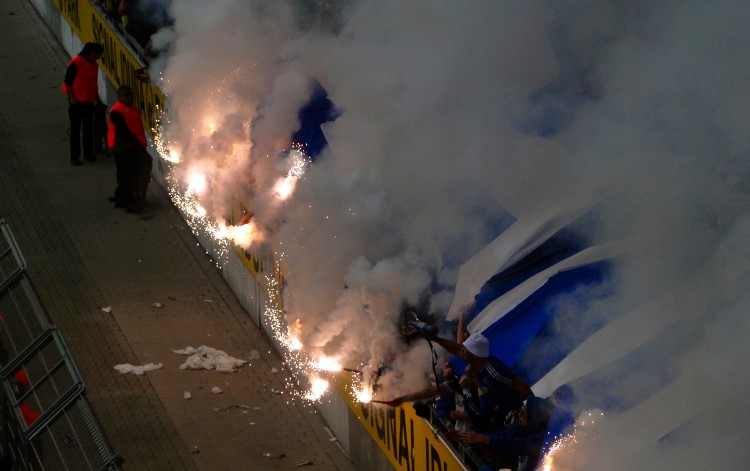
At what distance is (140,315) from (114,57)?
4.12 metres

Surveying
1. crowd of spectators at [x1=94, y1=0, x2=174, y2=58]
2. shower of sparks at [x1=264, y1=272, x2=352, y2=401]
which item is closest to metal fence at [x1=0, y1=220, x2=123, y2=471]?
shower of sparks at [x1=264, y1=272, x2=352, y2=401]

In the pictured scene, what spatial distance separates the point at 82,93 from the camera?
12.4 m

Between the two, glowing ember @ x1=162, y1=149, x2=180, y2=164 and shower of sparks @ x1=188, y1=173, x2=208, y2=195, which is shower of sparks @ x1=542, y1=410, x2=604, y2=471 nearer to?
shower of sparks @ x1=188, y1=173, x2=208, y2=195

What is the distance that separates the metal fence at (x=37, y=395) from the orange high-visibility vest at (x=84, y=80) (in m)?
5.20

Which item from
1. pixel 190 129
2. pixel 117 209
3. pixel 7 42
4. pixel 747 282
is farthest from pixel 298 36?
pixel 7 42

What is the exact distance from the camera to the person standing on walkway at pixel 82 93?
12.3 meters

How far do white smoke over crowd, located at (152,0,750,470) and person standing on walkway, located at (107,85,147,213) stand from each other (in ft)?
3.01

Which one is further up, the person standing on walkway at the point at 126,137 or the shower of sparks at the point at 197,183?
the person standing on walkway at the point at 126,137

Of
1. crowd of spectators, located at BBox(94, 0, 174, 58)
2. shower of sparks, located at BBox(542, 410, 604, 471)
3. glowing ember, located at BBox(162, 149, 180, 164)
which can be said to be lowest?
shower of sparks, located at BBox(542, 410, 604, 471)

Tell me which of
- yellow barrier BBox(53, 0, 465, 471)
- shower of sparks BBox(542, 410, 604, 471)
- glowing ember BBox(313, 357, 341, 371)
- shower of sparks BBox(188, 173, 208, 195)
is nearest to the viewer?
shower of sparks BBox(542, 410, 604, 471)

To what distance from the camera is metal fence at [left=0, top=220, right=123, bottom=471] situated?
5816 mm

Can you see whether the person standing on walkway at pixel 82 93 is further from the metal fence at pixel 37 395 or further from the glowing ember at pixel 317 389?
the metal fence at pixel 37 395

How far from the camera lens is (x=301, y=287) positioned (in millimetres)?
8227

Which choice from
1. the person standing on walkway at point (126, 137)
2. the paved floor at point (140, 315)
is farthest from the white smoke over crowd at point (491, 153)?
the person standing on walkway at point (126, 137)
